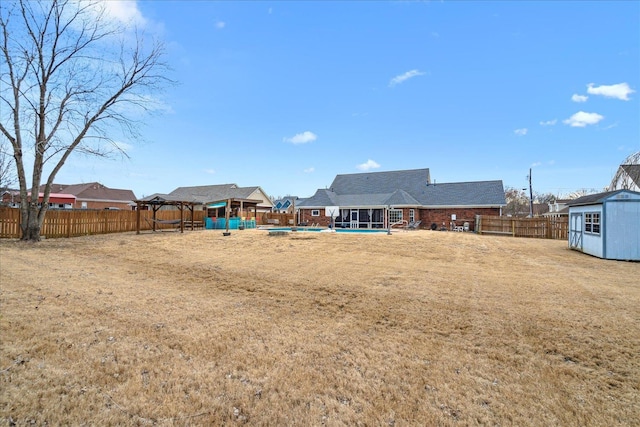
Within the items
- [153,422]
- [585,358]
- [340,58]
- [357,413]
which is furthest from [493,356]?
[340,58]

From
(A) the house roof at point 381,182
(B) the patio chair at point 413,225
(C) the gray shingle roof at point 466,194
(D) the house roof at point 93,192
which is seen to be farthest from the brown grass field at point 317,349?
(D) the house roof at point 93,192

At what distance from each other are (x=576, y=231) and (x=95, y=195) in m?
56.4

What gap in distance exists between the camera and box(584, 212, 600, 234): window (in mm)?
13295

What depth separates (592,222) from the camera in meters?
13.8

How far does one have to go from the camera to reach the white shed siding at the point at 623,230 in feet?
39.9

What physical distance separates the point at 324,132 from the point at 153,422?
2700cm

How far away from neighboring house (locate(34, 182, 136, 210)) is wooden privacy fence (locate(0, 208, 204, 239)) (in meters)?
25.9

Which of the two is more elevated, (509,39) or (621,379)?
(509,39)

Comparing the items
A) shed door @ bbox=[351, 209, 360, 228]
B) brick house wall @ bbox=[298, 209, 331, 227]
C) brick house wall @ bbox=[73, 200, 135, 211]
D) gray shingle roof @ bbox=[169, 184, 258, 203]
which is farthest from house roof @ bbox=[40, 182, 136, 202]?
shed door @ bbox=[351, 209, 360, 228]

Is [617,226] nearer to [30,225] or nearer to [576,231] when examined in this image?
[576,231]

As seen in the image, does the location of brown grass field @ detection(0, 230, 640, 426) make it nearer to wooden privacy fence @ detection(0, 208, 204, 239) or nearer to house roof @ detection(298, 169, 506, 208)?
wooden privacy fence @ detection(0, 208, 204, 239)

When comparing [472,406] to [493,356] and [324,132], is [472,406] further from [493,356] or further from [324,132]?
[324,132]

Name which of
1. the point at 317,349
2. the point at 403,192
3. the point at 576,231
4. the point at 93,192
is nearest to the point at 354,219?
the point at 403,192

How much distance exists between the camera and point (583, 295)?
6.51 meters
